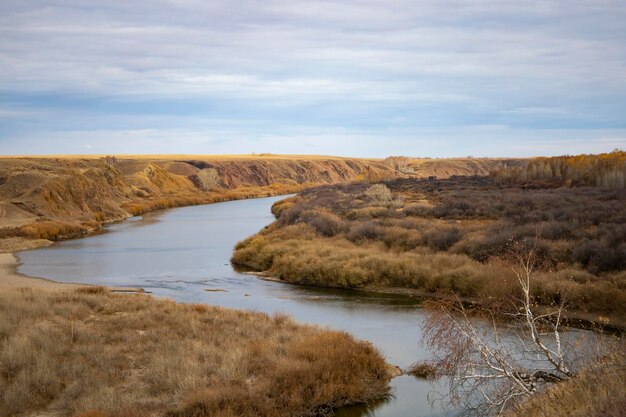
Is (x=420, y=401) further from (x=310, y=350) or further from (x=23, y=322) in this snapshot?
(x=23, y=322)

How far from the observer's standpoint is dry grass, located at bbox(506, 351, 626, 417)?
252 inches

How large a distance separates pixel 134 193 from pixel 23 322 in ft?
205

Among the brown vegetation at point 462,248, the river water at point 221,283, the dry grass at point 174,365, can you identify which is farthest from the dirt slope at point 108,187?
the dry grass at point 174,365

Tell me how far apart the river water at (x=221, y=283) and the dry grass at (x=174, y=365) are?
0.98 meters

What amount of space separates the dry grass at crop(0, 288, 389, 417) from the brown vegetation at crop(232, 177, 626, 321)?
471 centimetres

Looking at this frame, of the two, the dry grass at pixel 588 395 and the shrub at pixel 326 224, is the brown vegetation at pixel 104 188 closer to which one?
the shrub at pixel 326 224

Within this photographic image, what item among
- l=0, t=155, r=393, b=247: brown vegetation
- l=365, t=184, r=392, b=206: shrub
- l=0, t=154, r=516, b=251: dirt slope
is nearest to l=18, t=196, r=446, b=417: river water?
l=0, t=155, r=393, b=247: brown vegetation

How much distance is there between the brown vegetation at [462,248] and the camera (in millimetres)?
20328

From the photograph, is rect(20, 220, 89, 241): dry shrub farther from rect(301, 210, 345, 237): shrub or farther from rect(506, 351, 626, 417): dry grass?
rect(506, 351, 626, 417): dry grass

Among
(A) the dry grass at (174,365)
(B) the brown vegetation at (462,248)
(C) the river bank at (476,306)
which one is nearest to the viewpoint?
(A) the dry grass at (174,365)

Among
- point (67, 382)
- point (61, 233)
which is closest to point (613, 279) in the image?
point (67, 382)

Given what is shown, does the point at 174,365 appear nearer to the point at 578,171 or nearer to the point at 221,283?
the point at 221,283

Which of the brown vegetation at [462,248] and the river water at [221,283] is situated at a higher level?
the brown vegetation at [462,248]

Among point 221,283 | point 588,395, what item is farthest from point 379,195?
point 588,395
